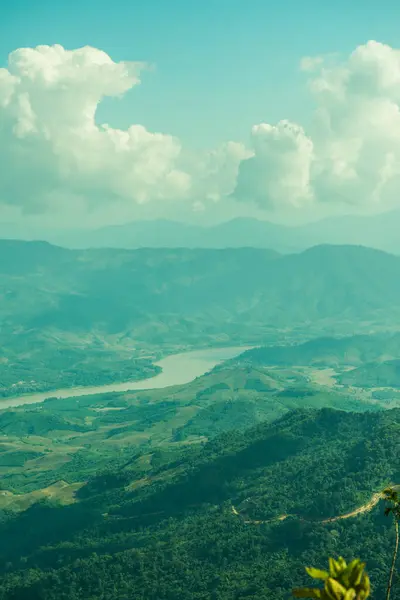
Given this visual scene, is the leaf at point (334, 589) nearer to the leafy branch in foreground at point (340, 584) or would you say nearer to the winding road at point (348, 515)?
the leafy branch in foreground at point (340, 584)

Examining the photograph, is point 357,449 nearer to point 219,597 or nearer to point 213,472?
point 213,472

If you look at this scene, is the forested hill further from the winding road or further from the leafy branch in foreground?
the leafy branch in foreground

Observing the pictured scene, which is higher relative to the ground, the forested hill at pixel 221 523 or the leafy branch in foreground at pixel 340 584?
the leafy branch in foreground at pixel 340 584

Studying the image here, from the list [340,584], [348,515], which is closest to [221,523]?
[348,515]

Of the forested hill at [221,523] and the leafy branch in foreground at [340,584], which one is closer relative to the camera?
the leafy branch in foreground at [340,584]

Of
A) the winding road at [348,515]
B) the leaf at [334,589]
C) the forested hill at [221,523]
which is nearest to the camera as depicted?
the leaf at [334,589]

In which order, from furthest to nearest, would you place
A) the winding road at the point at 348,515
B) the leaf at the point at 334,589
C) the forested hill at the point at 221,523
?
1. the winding road at the point at 348,515
2. the forested hill at the point at 221,523
3. the leaf at the point at 334,589

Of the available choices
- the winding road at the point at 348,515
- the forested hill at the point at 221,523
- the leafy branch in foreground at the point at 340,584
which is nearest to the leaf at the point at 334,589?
the leafy branch in foreground at the point at 340,584
